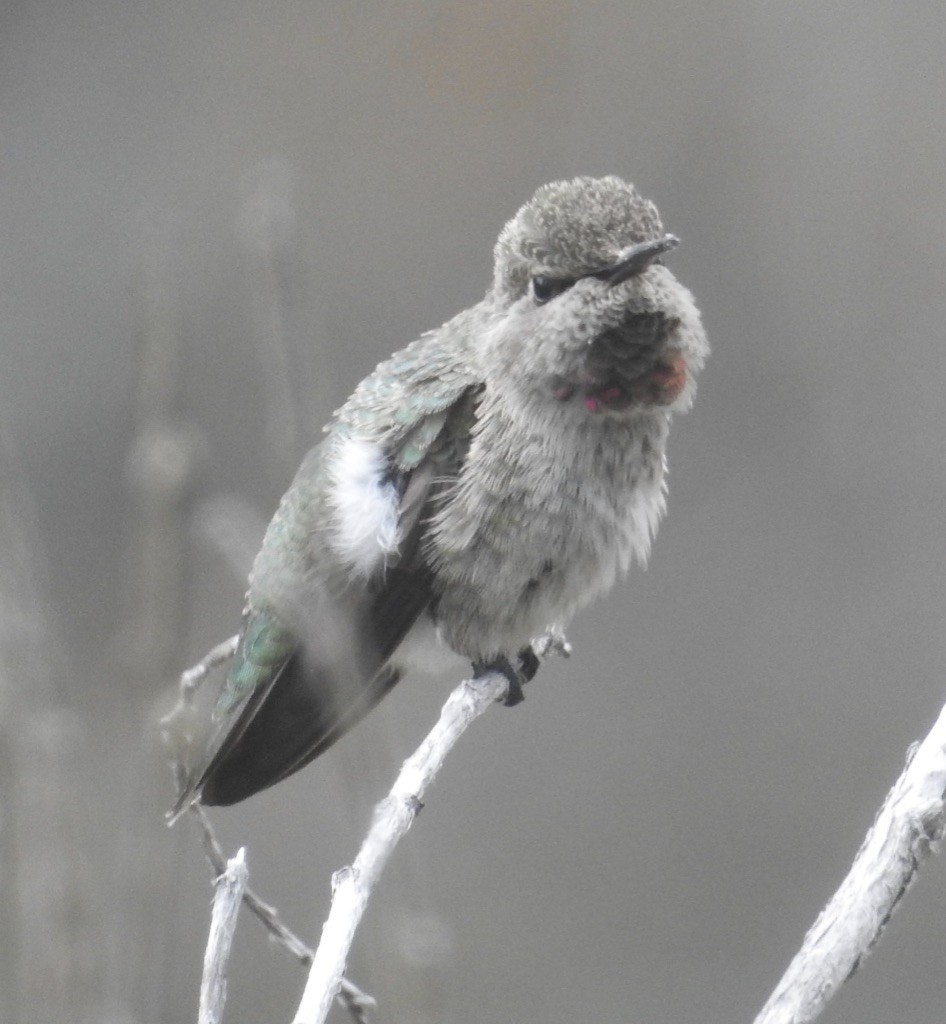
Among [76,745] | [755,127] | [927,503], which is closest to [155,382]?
[76,745]

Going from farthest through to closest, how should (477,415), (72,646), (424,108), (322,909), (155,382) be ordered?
(424,108) → (72,646) → (322,909) → (477,415) → (155,382)

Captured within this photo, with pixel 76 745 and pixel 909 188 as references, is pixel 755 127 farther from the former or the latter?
pixel 76 745

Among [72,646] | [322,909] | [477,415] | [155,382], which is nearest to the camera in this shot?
[155,382]

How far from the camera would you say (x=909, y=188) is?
23.3 ft

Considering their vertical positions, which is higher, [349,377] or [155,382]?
[349,377]

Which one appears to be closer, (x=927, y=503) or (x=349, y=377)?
(x=927, y=503)

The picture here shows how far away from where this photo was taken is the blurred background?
6.16 m

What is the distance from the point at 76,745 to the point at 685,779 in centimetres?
516

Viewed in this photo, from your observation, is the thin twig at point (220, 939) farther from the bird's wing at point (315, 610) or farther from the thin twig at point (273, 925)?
the bird's wing at point (315, 610)

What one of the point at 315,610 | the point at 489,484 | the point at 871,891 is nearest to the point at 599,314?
the point at 489,484

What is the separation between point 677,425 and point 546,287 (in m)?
3.48

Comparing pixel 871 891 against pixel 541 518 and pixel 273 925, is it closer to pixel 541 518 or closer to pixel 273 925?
pixel 273 925

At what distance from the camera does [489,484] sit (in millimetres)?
3176

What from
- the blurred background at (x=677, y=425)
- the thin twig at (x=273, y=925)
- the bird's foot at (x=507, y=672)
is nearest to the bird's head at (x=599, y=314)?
the bird's foot at (x=507, y=672)
